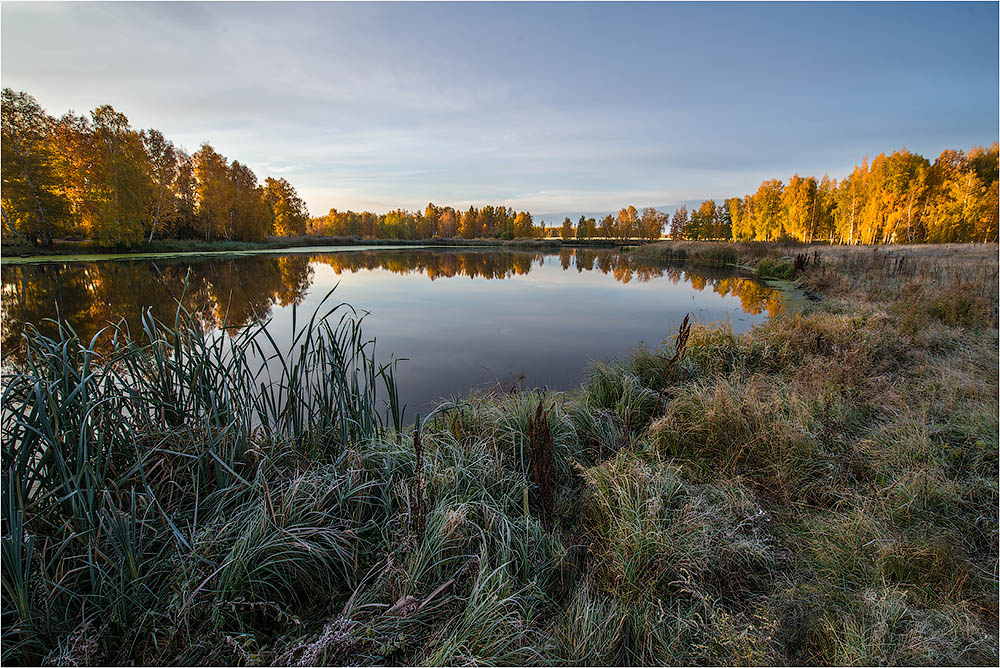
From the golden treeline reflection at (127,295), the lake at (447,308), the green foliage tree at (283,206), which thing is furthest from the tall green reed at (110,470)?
the green foliage tree at (283,206)

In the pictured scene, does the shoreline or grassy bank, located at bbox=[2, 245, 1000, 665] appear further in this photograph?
the shoreline

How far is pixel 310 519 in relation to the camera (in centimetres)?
233

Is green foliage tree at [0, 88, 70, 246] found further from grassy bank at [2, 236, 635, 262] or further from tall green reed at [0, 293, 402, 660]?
tall green reed at [0, 293, 402, 660]

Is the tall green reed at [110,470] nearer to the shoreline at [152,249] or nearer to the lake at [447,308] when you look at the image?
the lake at [447,308]

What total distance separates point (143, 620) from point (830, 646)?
119 inches

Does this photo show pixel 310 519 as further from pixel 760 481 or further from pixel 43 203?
pixel 43 203

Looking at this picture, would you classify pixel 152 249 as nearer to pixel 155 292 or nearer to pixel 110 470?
pixel 155 292

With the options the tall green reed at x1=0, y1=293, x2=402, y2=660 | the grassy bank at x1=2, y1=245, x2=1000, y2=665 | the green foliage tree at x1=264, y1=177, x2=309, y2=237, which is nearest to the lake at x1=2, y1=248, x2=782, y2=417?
the tall green reed at x1=0, y1=293, x2=402, y2=660

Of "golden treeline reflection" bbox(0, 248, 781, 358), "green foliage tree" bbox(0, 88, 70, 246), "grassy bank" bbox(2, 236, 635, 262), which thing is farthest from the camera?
"grassy bank" bbox(2, 236, 635, 262)

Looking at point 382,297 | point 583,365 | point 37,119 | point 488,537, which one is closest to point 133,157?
point 37,119

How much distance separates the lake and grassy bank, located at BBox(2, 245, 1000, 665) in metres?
0.85

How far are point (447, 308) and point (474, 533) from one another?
10569 millimetres

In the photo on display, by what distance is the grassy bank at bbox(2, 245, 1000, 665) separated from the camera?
1748 millimetres

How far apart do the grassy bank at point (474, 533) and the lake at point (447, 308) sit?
2.79 feet
